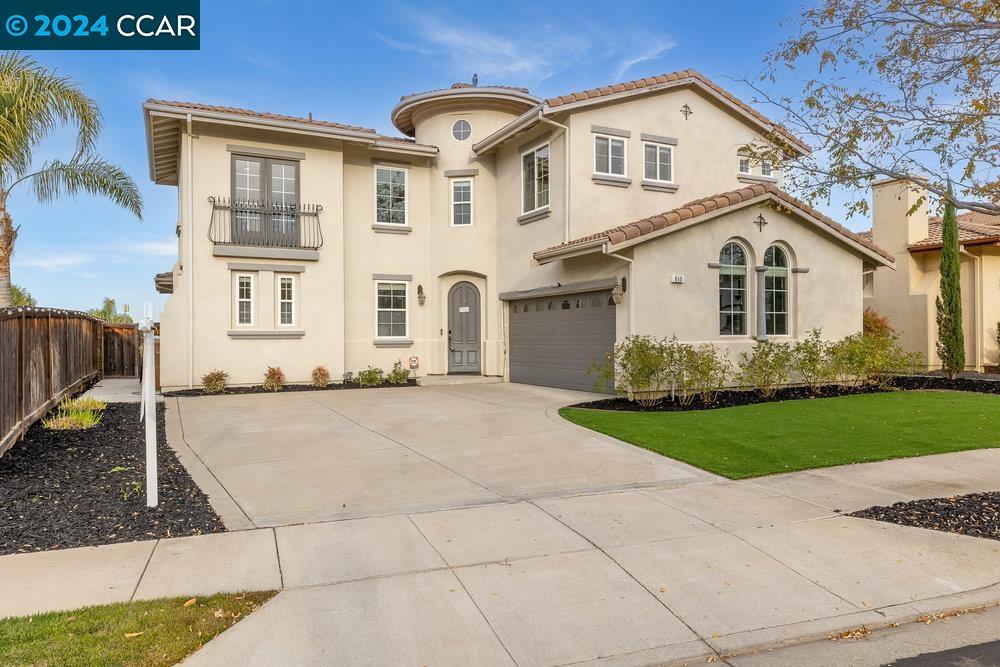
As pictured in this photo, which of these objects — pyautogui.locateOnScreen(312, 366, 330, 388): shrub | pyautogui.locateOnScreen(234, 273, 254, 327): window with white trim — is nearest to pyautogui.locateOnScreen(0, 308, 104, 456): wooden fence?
pyautogui.locateOnScreen(234, 273, 254, 327): window with white trim

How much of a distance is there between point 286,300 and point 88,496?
34.8 feet

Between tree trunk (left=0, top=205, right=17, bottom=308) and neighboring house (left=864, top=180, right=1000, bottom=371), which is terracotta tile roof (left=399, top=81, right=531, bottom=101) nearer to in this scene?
tree trunk (left=0, top=205, right=17, bottom=308)

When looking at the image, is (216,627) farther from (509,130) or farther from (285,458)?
(509,130)

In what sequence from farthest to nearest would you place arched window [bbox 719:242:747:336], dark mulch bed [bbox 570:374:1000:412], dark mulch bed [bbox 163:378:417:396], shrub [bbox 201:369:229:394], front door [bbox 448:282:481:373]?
front door [bbox 448:282:481:373], shrub [bbox 201:369:229:394], dark mulch bed [bbox 163:378:417:396], arched window [bbox 719:242:747:336], dark mulch bed [bbox 570:374:1000:412]

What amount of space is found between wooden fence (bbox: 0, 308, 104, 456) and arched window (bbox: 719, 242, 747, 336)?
12736 millimetres

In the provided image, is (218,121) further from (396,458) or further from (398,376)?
(396,458)

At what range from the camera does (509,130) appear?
16359mm

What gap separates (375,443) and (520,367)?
8.51 meters

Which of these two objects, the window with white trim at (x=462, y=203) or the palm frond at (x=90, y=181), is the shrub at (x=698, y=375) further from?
the palm frond at (x=90, y=181)

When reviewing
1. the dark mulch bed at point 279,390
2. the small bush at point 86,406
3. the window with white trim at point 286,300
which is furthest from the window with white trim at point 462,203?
the small bush at point 86,406

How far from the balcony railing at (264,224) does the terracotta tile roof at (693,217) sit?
19.7 feet

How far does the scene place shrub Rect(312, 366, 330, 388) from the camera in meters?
16.3

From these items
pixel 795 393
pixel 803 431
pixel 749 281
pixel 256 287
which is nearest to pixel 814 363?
pixel 795 393

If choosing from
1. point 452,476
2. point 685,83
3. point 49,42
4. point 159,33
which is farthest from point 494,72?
point 452,476
